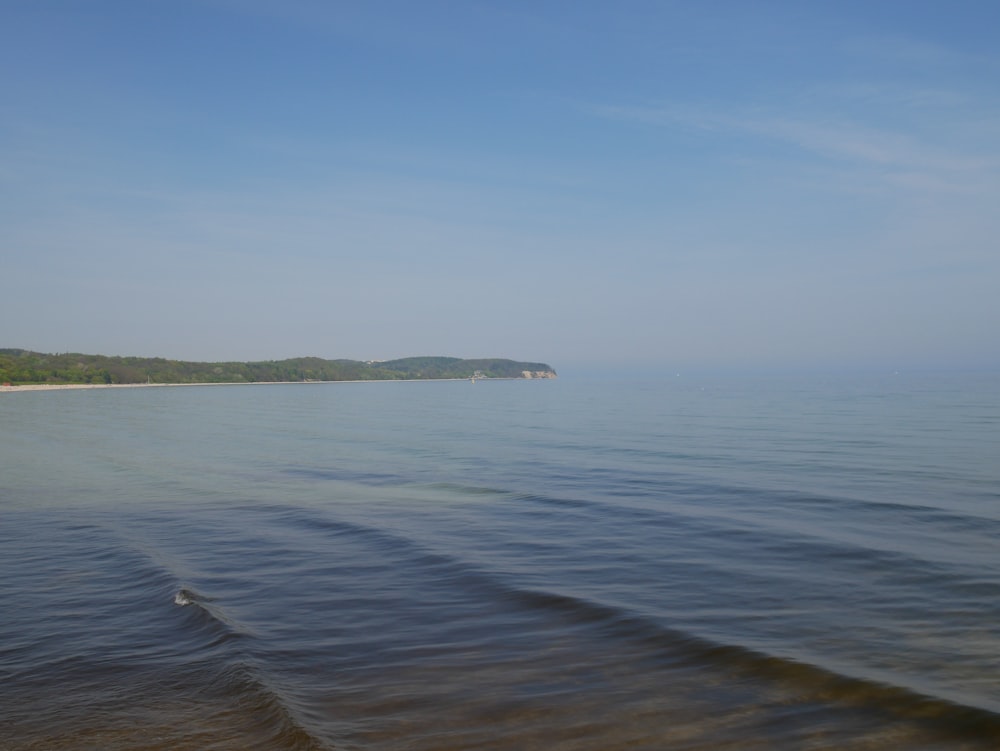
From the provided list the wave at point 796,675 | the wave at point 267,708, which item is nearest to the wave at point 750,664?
the wave at point 796,675

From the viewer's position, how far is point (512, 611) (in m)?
10.3

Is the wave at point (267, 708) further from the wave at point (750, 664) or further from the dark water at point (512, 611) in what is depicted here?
the wave at point (750, 664)

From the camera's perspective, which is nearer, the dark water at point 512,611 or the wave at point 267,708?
the wave at point 267,708

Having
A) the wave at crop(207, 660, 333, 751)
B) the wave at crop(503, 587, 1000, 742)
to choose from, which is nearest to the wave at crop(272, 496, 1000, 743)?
the wave at crop(503, 587, 1000, 742)

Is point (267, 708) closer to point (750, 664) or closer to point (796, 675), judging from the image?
point (750, 664)

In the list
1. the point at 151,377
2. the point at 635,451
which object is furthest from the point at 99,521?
the point at 151,377

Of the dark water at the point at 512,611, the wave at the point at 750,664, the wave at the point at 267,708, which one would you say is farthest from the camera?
the wave at the point at 750,664

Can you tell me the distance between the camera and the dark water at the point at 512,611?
686cm

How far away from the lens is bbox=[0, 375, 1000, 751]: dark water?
6.86 m

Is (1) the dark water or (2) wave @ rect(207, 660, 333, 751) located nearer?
(2) wave @ rect(207, 660, 333, 751)

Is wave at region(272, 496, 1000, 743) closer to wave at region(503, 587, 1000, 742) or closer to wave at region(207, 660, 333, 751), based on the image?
wave at region(503, 587, 1000, 742)

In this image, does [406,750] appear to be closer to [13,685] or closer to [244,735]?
[244,735]

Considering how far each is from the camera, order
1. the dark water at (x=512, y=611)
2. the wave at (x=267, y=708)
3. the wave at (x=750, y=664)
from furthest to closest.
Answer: the wave at (x=750, y=664) → the dark water at (x=512, y=611) → the wave at (x=267, y=708)

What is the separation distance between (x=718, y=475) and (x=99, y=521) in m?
16.7
